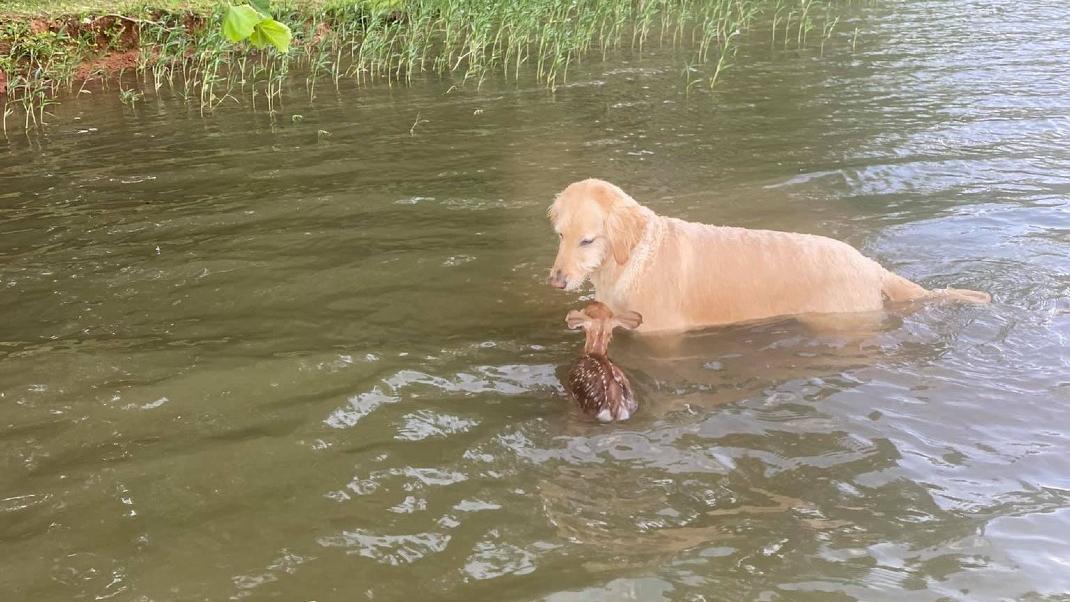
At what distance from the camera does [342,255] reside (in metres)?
8.18

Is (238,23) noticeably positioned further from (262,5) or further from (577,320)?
(577,320)

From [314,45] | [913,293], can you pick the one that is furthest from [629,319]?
[314,45]

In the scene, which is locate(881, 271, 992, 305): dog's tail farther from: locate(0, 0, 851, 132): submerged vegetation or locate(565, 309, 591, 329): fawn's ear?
locate(0, 0, 851, 132): submerged vegetation

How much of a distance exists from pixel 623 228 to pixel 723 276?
0.96 metres

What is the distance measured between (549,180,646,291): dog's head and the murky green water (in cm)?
70


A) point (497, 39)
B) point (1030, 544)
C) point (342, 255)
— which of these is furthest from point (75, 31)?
point (1030, 544)

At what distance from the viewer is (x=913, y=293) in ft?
21.6

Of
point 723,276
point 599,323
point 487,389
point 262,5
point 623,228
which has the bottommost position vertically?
point 487,389

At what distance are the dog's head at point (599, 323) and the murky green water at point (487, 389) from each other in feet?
1.26

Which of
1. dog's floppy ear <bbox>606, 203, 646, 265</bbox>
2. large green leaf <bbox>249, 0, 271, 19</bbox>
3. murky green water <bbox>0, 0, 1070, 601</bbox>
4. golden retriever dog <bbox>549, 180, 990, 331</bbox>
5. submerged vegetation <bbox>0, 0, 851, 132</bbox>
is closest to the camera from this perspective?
large green leaf <bbox>249, 0, 271, 19</bbox>

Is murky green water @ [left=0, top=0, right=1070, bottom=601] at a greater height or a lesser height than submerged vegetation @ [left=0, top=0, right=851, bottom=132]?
lesser

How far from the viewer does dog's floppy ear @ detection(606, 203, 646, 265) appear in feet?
20.1

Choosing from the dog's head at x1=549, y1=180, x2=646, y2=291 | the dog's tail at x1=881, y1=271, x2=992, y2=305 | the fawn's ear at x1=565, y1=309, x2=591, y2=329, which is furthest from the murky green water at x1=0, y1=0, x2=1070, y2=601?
the dog's head at x1=549, y1=180, x2=646, y2=291

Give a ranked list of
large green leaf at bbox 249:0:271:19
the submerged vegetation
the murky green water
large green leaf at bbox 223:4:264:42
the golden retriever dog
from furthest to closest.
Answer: the submerged vegetation → the golden retriever dog → the murky green water → large green leaf at bbox 249:0:271:19 → large green leaf at bbox 223:4:264:42
